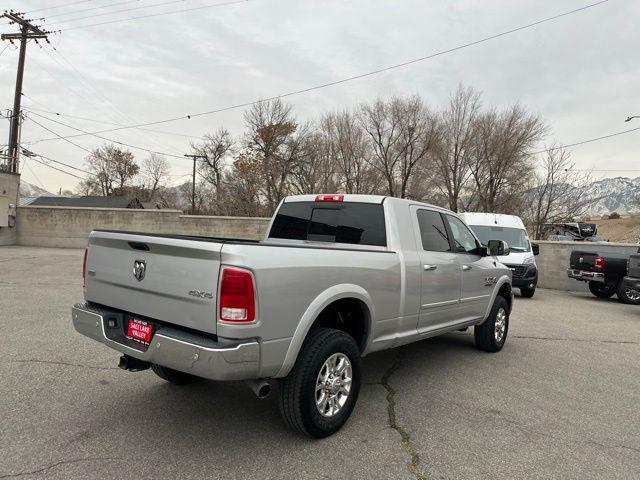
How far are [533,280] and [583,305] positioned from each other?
133 cm

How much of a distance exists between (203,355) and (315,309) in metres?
0.84

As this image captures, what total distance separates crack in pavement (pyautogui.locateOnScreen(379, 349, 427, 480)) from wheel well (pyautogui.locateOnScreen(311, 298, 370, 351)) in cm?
64

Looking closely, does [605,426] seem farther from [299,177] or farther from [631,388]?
[299,177]

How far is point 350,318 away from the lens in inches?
154

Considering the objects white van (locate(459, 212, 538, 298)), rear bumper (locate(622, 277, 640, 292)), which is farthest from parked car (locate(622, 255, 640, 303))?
white van (locate(459, 212, 538, 298))

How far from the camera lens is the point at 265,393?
2.97 meters

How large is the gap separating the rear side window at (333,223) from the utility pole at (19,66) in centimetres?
2374

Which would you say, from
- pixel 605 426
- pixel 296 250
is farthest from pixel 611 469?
pixel 296 250

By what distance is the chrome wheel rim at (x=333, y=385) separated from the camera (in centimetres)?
329

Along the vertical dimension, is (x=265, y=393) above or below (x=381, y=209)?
below

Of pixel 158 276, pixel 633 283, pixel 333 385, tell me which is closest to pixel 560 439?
pixel 333 385

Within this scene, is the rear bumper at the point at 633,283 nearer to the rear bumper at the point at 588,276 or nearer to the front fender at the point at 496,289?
the rear bumper at the point at 588,276

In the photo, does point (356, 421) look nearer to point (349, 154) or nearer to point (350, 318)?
point (350, 318)

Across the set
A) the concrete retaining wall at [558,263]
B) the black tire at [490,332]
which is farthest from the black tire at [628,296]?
the black tire at [490,332]
